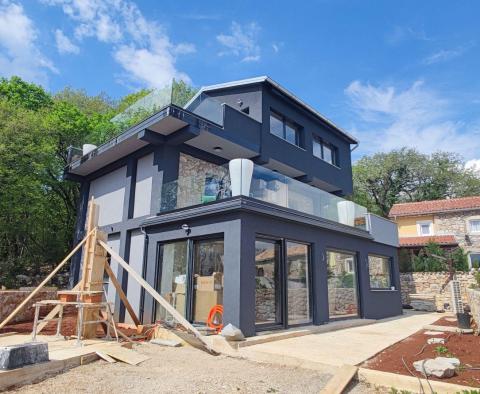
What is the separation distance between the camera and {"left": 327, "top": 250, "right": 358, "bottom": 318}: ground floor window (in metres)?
10.5

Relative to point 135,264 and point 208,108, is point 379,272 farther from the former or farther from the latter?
point 135,264

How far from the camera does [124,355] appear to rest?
19.1ft

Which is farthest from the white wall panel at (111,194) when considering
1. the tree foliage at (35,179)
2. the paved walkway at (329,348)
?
the paved walkway at (329,348)

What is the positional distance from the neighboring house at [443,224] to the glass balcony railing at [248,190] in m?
16.0

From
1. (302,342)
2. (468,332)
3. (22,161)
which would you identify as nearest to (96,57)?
(22,161)

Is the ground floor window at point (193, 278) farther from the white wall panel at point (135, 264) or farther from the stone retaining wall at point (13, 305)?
the stone retaining wall at point (13, 305)

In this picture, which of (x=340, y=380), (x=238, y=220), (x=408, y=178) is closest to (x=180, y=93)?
(x=238, y=220)

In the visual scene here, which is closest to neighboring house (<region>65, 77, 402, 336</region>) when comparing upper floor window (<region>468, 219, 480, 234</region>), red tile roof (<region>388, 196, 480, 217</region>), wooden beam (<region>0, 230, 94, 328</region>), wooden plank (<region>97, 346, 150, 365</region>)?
wooden plank (<region>97, 346, 150, 365</region>)

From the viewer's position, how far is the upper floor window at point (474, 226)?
25.1 meters

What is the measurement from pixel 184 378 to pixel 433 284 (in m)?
19.5

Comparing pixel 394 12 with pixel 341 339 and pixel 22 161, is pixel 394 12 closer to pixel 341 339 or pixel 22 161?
pixel 341 339

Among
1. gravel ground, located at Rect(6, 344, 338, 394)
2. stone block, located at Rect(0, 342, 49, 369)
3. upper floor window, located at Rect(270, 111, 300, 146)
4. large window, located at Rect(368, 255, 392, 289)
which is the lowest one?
gravel ground, located at Rect(6, 344, 338, 394)

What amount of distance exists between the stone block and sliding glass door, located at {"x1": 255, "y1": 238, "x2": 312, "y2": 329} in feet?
14.4

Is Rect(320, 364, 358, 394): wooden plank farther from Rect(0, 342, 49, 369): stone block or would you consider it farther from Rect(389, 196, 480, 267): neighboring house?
Rect(389, 196, 480, 267): neighboring house
